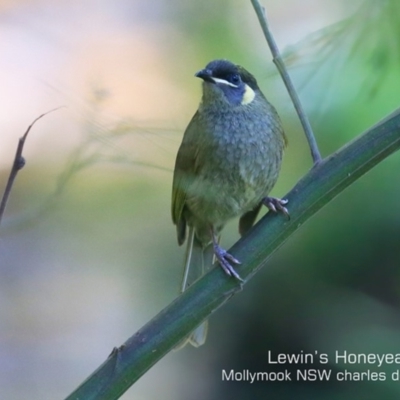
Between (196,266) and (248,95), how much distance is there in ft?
0.64

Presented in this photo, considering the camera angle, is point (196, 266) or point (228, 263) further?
point (196, 266)

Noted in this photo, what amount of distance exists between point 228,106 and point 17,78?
0.76 feet

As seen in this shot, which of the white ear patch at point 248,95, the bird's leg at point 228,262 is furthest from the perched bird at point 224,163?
the bird's leg at point 228,262

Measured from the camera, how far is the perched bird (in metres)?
0.62

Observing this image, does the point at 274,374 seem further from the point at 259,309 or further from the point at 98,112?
the point at 98,112

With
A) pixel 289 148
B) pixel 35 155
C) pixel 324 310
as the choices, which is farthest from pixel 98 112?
pixel 324 310

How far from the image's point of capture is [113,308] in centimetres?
66

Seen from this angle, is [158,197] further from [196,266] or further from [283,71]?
[283,71]

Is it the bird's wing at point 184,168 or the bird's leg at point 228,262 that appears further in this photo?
the bird's wing at point 184,168

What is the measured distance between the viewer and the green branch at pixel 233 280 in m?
0.46

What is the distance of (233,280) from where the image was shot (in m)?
0.47

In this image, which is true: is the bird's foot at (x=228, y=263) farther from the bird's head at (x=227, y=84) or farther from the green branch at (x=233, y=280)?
the bird's head at (x=227, y=84)

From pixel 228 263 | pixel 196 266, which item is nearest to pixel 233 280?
pixel 228 263

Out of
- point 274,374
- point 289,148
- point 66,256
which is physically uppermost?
point 289,148
